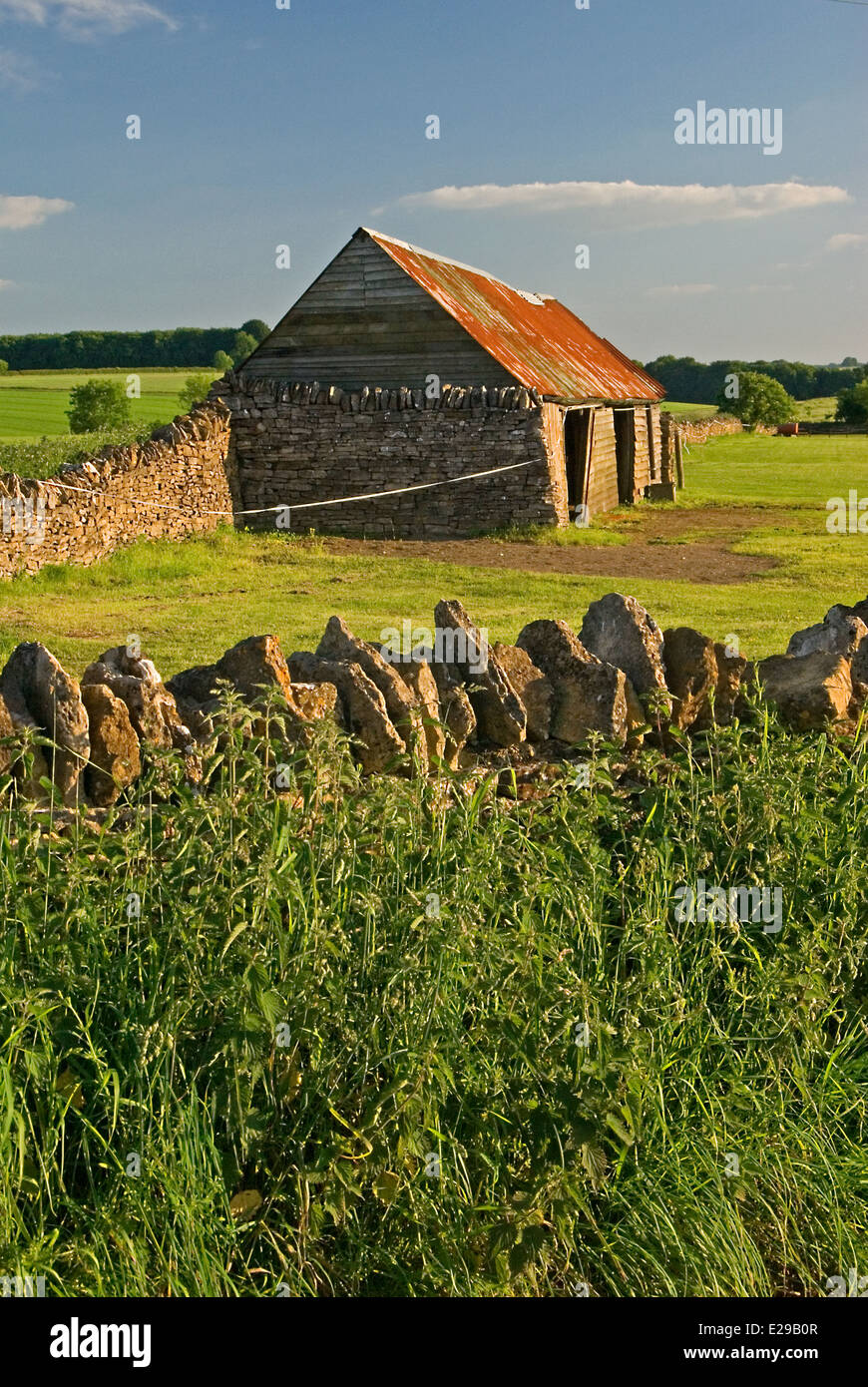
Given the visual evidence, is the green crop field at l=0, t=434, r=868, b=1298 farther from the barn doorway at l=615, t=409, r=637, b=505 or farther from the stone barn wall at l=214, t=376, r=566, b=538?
the barn doorway at l=615, t=409, r=637, b=505

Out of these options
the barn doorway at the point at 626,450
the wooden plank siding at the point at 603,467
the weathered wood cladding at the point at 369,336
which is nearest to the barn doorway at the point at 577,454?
the wooden plank siding at the point at 603,467

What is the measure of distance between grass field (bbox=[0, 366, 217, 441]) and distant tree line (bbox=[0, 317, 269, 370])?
1.29m

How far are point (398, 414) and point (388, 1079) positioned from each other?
1822 centimetres

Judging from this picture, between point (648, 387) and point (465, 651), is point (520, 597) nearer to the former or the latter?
point (465, 651)

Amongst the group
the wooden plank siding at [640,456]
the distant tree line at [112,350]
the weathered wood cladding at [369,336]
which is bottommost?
the wooden plank siding at [640,456]

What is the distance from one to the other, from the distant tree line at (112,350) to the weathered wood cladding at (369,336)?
47.7 m

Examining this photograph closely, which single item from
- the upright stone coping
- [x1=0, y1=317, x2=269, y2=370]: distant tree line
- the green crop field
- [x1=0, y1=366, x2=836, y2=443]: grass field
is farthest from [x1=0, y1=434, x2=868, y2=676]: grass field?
[x1=0, y1=317, x2=269, y2=370]: distant tree line

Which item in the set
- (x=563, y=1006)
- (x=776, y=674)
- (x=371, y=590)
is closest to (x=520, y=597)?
(x=371, y=590)

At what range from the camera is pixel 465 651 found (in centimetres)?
474

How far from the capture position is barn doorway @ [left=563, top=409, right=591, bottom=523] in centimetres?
2195

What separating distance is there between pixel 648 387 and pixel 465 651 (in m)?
25.8

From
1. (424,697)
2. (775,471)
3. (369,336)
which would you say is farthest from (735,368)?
(424,697)

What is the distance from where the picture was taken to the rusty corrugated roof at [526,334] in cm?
Result: 2091

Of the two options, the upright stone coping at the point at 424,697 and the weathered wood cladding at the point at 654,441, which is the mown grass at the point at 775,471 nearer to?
the weathered wood cladding at the point at 654,441
